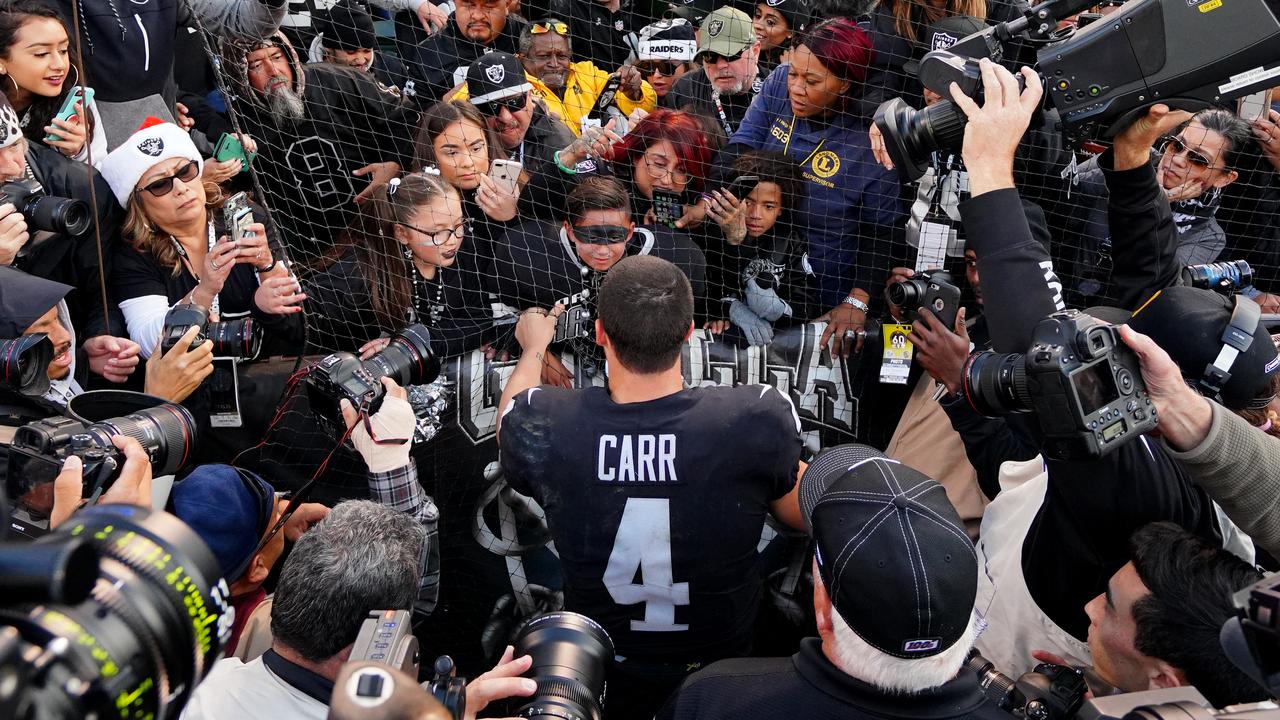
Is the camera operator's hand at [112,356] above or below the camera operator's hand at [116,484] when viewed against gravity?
below

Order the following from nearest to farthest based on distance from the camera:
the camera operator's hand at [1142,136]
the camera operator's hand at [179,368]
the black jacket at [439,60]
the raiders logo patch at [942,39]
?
the camera operator's hand at [1142,136] < the camera operator's hand at [179,368] < the raiders logo patch at [942,39] < the black jacket at [439,60]

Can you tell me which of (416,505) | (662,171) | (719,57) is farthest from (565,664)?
(719,57)

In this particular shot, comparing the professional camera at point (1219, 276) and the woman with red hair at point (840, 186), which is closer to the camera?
the professional camera at point (1219, 276)

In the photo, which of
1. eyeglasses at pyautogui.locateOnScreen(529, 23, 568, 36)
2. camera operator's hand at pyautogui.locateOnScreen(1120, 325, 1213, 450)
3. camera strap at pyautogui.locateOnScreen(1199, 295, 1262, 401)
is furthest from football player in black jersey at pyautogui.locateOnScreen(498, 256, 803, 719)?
eyeglasses at pyautogui.locateOnScreen(529, 23, 568, 36)

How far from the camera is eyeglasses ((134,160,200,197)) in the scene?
348cm

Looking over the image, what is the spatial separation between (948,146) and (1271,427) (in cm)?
117

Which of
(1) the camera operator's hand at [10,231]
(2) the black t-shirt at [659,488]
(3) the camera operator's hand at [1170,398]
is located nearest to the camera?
(3) the camera operator's hand at [1170,398]

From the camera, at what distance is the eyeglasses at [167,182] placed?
3.48 meters

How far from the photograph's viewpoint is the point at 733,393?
228 cm

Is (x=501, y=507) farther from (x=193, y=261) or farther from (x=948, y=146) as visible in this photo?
(x=948, y=146)

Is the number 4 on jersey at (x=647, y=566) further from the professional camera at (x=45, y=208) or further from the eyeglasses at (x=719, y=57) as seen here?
the eyeglasses at (x=719, y=57)

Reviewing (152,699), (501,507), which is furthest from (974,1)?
(152,699)

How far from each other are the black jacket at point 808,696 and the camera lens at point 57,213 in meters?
2.47

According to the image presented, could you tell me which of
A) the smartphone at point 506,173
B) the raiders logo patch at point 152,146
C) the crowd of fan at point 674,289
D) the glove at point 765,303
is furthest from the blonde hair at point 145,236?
the glove at point 765,303
